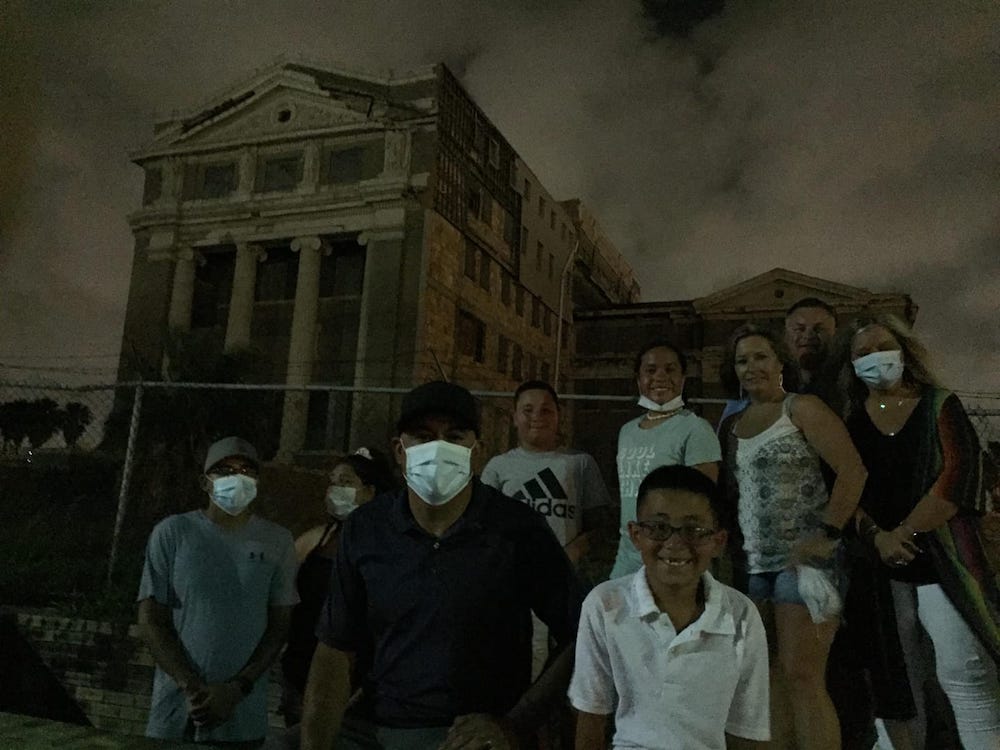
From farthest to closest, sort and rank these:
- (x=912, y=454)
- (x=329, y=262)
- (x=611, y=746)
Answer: (x=329, y=262) < (x=912, y=454) < (x=611, y=746)

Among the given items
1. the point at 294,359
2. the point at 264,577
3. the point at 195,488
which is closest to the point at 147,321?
the point at 294,359

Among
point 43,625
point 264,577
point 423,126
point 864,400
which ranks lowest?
point 43,625

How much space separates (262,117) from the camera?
14.8m

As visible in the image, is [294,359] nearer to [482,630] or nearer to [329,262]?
[329,262]

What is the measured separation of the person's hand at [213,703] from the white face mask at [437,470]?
1229mm

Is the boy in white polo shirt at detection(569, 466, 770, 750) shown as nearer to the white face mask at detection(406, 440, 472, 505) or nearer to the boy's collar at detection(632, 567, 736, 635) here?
the boy's collar at detection(632, 567, 736, 635)

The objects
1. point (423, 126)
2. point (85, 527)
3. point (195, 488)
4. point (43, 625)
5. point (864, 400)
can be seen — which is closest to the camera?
point (864, 400)

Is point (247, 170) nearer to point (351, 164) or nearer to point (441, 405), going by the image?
point (351, 164)

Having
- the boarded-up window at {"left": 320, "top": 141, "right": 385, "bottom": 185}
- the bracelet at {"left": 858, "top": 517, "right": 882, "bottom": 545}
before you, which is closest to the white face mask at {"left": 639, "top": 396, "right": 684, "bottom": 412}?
the bracelet at {"left": 858, "top": 517, "right": 882, "bottom": 545}

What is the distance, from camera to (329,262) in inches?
642

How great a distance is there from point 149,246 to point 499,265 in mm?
7753

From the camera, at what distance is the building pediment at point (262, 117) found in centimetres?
1391

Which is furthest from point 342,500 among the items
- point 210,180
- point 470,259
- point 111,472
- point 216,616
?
point 210,180

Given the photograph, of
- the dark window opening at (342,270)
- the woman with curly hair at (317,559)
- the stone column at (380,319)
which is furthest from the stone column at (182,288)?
the woman with curly hair at (317,559)
